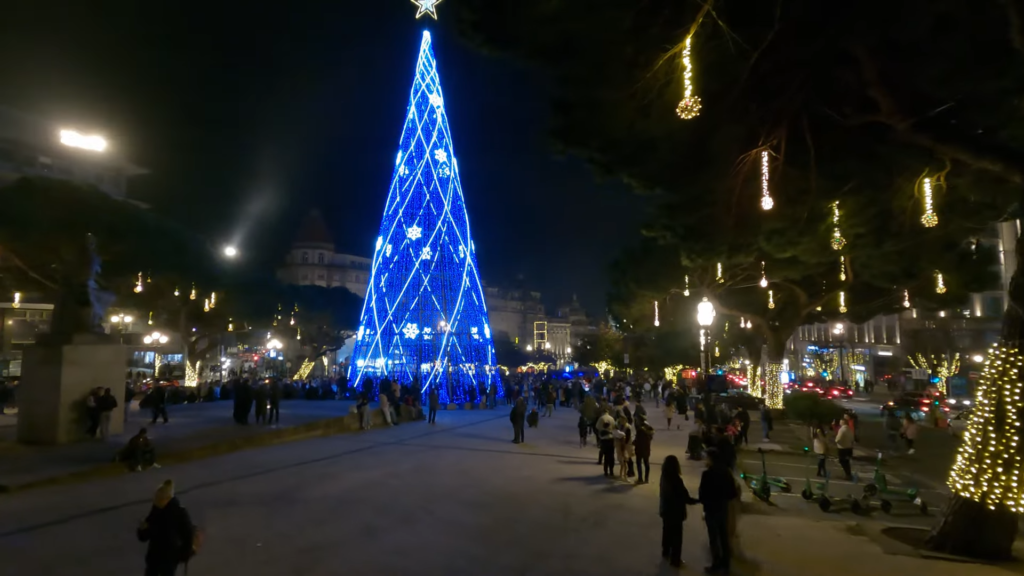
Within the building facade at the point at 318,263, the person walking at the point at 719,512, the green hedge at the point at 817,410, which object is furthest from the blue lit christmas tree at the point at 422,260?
the building facade at the point at 318,263

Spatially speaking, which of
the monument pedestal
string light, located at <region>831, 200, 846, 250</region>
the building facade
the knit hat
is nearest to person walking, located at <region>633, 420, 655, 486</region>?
string light, located at <region>831, 200, 846, 250</region>

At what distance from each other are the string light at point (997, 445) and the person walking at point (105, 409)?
49.3 ft

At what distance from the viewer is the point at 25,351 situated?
13.3m

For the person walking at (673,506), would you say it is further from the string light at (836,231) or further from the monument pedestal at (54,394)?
the monument pedestal at (54,394)

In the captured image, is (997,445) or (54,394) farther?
(54,394)

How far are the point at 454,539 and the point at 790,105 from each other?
724cm

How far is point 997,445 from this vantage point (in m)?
7.43

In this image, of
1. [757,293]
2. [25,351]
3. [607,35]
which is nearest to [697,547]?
[607,35]

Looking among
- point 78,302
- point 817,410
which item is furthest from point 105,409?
point 817,410

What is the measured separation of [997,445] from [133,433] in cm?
1662

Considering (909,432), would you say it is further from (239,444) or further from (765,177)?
(239,444)

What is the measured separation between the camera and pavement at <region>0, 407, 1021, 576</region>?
21.8ft

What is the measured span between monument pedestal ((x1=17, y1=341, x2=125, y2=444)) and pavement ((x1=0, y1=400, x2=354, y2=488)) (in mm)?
375

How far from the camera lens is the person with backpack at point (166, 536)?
471cm
